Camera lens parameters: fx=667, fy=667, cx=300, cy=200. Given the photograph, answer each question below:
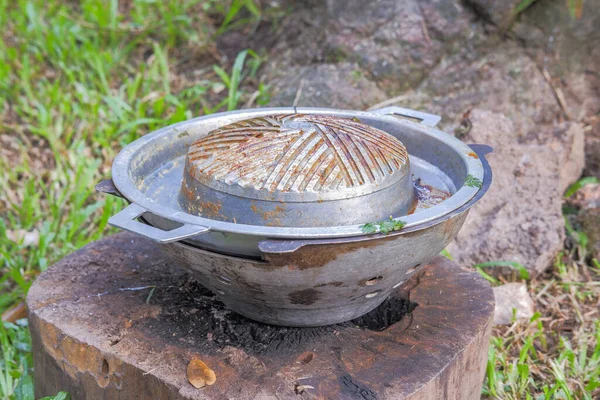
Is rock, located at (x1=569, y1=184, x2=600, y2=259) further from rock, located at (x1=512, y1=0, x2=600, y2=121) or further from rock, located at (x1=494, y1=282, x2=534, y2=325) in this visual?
rock, located at (x1=512, y1=0, x2=600, y2=121)

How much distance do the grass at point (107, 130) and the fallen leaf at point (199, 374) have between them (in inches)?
19.8

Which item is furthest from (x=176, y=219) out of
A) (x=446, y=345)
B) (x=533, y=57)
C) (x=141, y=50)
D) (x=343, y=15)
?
(x=141, y=50)

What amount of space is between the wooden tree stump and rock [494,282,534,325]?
0.65 meters

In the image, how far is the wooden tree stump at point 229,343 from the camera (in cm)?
168

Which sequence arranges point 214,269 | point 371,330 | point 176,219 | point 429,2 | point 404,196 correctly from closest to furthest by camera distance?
1. point 176,219
2. point 214,269
3. point 404,196
4. point 371,330
5. point 429,2

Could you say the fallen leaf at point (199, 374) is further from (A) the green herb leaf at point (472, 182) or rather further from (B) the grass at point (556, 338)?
(B) the grass at point (556, 338)

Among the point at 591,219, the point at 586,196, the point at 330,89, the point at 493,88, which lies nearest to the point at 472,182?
the point at 591,219

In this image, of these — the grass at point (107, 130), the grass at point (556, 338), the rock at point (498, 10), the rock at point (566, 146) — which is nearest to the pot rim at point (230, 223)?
the grass at point (107, 130)

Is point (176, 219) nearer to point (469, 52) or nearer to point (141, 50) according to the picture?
point (469, 52)

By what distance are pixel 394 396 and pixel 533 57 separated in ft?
9.23

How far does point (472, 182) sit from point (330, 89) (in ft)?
6.91

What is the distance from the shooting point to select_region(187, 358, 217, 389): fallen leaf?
1659mm

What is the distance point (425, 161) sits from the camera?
2031 millimetres

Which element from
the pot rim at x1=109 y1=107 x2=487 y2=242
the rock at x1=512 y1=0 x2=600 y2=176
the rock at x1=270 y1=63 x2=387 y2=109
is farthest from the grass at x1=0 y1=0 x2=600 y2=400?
the rock at x1=512 y1=0 x2=600 y2=176
